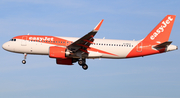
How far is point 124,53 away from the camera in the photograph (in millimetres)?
49188

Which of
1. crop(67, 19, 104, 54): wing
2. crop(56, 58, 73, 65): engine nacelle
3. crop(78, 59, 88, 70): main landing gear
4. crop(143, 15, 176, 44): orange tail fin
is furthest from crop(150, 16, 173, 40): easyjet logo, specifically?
crop(56, 58, 73, 65): engine nacelle

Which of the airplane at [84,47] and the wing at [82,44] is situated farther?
the airplane at [84,47]

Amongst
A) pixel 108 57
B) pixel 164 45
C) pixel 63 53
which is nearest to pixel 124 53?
pixel 108 57

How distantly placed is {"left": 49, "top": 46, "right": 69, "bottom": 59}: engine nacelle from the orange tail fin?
43.6 feet

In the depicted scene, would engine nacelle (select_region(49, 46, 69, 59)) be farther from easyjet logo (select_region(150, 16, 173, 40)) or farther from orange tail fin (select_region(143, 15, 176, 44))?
easyjet logo (select_region(150, 16, 173, 40))

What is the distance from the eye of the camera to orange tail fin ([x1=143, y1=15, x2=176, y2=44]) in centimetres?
5076

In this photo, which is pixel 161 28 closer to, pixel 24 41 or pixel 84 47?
pixel 84 47

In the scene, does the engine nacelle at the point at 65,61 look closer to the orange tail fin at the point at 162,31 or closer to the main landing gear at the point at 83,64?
the main landing gear at the point at 83,64

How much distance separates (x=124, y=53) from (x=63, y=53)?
9.52 metres

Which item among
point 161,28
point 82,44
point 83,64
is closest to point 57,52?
point 82,44

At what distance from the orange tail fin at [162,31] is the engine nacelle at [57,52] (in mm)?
13276

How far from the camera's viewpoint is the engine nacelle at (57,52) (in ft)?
153

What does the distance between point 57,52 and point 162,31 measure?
17.4 meters

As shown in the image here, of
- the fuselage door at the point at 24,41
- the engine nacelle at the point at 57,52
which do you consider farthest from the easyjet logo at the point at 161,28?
the fuselage door at the point at 24,41
